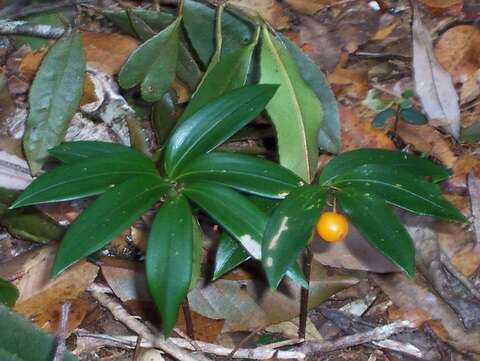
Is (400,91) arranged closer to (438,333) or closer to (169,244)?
(438,333)

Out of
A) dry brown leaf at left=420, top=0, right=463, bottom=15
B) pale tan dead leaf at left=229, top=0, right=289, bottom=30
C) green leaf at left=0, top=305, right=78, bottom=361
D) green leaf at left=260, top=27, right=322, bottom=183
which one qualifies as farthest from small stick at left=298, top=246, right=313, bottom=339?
dry brown leaf at left=420, top=0, right=463, bottom=15

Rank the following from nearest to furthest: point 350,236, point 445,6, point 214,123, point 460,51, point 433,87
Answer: point 214,123, point 350,236, point 433,87, point 460,51, point 445,6

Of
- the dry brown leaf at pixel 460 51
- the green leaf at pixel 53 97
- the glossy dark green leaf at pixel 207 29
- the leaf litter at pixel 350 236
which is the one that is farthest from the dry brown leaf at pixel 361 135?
the green leaf at pixel 53 97

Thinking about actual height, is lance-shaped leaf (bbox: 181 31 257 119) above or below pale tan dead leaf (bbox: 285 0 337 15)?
above

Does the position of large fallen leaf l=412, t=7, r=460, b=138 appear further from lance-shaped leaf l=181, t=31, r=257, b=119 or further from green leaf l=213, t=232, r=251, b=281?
green leaf l=213, t=232, r=251, b=281

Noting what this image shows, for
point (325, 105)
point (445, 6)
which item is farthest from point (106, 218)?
point (445, 6)

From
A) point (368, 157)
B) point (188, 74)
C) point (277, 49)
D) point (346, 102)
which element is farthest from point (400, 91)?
point (368, 157)

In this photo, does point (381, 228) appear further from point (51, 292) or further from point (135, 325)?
point (51, 292)
